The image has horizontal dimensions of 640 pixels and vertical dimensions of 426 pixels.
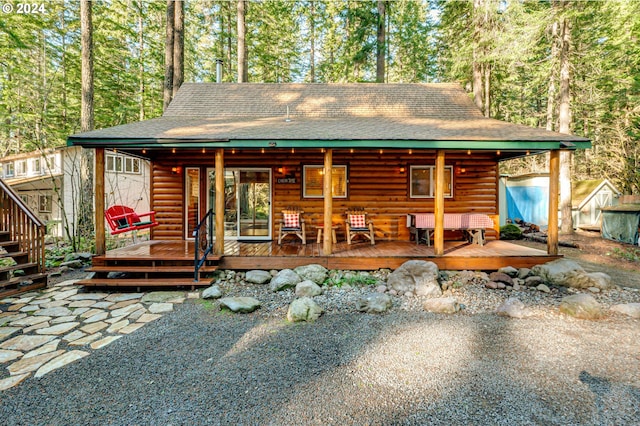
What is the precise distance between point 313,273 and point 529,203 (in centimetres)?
1459

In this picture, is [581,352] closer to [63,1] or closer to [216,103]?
[216,103]

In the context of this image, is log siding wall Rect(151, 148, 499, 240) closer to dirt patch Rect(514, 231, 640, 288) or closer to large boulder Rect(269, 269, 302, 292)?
dirt patch Rect(514, 231, 640, 288)

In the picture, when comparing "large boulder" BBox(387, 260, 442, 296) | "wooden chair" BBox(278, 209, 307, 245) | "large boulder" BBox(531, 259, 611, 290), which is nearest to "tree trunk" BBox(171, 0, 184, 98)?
"wooden chair" BBox(278, 209, 307, 245)

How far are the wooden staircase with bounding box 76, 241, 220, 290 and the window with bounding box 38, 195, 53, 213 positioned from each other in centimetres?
1351

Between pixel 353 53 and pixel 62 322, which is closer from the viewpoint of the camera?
pixel 62 322

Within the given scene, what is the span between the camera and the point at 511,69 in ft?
37.2

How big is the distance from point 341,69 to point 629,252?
1608 centimetres

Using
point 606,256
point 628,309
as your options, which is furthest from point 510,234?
point 628,309

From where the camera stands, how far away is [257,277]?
5918 millimetres

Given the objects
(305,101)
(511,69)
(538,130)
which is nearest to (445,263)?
(538,130)

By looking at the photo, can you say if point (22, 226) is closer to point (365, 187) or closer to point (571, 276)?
point (365, 187)

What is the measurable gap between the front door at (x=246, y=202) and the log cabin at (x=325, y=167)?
29 millimetres

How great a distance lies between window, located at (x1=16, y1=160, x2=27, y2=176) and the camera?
1678cm

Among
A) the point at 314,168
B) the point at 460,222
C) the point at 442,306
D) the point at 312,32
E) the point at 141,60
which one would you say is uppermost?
the point at 312,32
